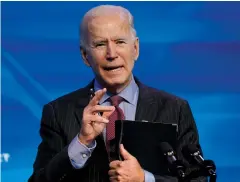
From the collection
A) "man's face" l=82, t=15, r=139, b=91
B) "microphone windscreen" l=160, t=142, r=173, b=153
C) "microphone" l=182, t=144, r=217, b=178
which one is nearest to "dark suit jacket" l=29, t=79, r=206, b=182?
"man's face" l=82, t=15, r=139, b=91

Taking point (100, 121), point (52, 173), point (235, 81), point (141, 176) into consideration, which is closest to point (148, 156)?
point (141, 176)

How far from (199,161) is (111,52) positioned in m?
0.61

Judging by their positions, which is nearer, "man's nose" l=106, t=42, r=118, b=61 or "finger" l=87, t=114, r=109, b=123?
"finger" l=87, t=114, r=109, b=123

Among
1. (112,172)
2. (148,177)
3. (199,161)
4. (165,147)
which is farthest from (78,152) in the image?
(199,161)

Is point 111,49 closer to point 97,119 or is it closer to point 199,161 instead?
point 97,119

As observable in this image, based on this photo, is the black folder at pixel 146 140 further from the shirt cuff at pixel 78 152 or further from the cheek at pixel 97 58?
the cheek at pixel 97 58

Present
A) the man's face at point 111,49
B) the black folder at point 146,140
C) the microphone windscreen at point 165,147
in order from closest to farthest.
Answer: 1. the microphone windscreen at point 165,147
2. the black folder at point 146,140
3. the man's face at point 111,49

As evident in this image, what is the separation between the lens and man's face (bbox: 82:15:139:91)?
1953 millimetres

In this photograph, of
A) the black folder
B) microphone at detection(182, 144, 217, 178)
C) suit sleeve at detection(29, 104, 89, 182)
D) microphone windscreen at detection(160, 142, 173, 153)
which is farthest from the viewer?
suit sleeve at detection(29, 104, 89, 182)

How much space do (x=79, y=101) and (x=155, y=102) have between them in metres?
0.26

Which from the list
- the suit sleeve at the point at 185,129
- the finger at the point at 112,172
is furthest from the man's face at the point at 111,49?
the finger at the point at 112,172

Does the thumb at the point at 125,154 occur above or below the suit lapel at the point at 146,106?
below

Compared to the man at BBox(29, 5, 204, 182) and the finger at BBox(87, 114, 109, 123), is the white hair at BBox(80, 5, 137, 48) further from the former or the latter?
the finger at BBox(87, 114, 109, 123)

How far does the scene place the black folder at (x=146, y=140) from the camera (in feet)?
5.66
